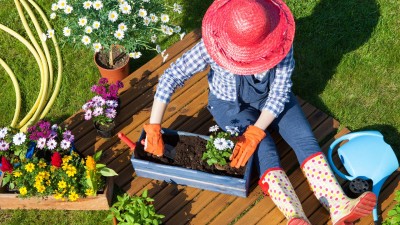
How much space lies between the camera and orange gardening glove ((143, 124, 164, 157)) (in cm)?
390

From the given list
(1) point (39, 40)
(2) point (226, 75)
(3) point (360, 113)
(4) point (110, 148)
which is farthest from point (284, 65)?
(1) point (39, 40)

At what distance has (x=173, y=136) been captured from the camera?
4.13m

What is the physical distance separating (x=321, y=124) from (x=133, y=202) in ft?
6.04

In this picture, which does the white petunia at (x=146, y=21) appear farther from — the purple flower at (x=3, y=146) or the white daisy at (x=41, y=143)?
the purple flower at (x=3, y=146)

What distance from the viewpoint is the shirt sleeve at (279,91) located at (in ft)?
12.6

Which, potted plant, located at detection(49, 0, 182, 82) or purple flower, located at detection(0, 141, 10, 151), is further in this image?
potted plant, located at detection(49, 0, 182, 82)

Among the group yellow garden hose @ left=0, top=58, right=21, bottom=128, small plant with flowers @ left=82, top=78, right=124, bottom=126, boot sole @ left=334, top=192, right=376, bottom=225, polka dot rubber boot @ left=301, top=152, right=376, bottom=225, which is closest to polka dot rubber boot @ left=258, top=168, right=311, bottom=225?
polka dot rubber boot @ left=301, top=152, right=376, bottom=225

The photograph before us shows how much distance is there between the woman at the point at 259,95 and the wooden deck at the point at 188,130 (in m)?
0.23

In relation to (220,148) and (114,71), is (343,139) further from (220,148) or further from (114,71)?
(114,71)

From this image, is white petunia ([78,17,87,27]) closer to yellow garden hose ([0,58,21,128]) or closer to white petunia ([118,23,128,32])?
white petunia ([118,23,128,32])

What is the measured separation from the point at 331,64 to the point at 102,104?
2301 millimetres

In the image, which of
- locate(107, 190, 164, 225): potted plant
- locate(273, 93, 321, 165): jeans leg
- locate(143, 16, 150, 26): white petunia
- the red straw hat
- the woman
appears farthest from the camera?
locate(143, 16, 150, 26): white petunia

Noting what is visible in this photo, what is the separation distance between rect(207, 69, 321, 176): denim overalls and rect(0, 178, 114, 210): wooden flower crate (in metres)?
1.08

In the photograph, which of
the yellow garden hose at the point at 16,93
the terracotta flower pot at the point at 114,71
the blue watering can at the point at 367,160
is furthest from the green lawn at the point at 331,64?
the blue watering can at the point at 367,160
